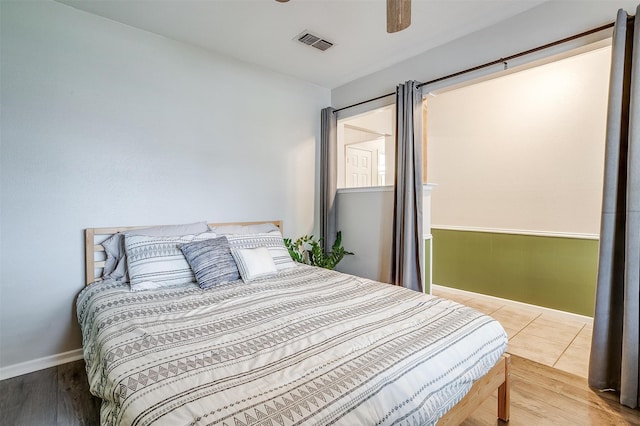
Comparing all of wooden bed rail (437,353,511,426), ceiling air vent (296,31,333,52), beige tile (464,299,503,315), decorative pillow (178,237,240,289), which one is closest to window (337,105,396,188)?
ceiling air vent (296,31,333,52)

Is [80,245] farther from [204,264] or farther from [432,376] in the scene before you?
[432,376]

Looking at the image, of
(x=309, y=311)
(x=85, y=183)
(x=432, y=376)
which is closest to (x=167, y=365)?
(x=309, y=311)

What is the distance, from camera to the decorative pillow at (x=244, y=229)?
2.80m

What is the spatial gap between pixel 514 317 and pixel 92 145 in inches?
161

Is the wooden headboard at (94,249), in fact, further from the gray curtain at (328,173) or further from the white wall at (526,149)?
the white wall at (526,149)

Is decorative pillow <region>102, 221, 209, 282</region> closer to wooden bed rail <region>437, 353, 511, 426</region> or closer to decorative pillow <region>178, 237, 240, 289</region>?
decorative pillow <region>178, 237, 240, 289</region>

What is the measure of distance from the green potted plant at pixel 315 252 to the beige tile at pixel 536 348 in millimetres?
1770

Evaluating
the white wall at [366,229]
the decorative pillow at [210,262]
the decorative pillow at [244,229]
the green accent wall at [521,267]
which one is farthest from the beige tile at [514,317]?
the decorative pillow at [210,262]

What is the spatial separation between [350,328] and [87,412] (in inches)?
62.2

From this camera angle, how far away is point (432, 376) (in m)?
1.12

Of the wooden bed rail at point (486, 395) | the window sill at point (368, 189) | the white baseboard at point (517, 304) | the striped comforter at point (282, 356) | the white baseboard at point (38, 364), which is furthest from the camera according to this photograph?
the window sill at point (368, 189)

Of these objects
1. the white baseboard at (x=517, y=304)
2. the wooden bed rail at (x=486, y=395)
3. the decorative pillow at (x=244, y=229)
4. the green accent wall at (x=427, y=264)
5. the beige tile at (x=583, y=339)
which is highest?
the decorative pillow at (x=244, y=229)

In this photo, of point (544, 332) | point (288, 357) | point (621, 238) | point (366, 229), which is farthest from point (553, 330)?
point (288, 357)

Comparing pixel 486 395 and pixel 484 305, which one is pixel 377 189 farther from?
pixel 486 395
